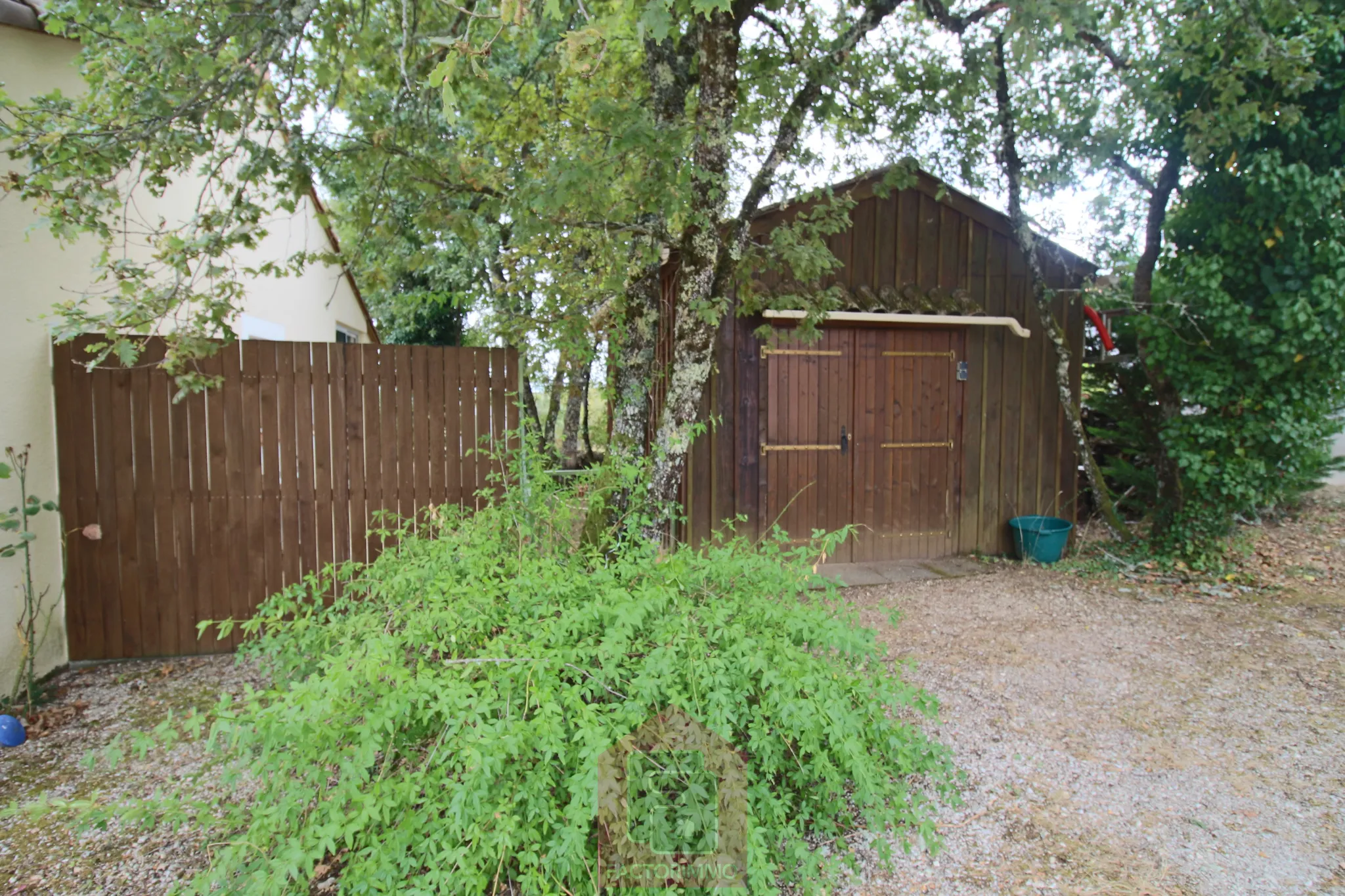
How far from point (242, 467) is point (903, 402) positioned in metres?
5.04

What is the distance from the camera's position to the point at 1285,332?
5.53 meters

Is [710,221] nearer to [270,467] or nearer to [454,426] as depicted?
[454,426]

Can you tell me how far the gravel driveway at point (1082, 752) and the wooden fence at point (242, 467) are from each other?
1.27ft

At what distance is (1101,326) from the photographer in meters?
6.90

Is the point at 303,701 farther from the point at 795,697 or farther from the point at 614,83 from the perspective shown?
the point at 614,83

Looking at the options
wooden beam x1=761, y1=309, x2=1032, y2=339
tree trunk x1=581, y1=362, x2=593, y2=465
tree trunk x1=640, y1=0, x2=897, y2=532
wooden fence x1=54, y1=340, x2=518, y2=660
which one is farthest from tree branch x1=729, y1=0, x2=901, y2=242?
tree trunk x1=581, y1=362, x2=593, y2=465

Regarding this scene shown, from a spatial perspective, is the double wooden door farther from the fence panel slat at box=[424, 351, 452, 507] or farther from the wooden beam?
the fence panel slat at box=[424, 351, 452, 507]

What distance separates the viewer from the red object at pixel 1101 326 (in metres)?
6.84

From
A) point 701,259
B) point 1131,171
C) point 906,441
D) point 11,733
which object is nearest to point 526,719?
point 11,733

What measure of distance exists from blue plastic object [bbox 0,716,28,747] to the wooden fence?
925 millimetres

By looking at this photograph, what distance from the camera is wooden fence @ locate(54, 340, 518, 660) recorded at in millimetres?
3818

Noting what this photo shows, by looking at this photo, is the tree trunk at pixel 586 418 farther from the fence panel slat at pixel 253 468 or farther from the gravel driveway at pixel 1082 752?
the gravel driveway at pixel 1082 752

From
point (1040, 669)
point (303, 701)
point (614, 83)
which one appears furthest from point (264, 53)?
point (1040, 669)

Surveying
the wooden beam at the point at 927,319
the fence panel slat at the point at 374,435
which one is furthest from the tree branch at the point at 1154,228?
the fence panel slat at the point at 374,435
